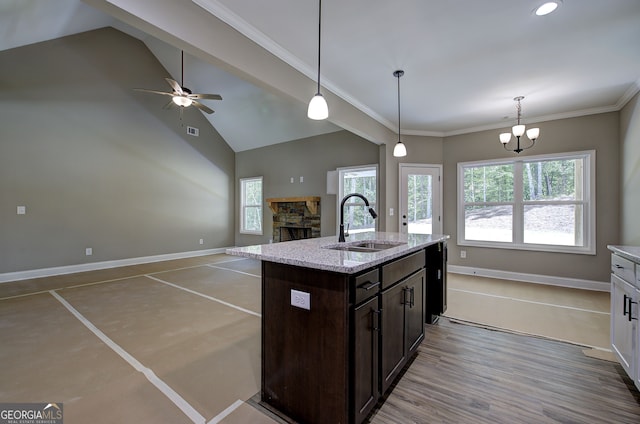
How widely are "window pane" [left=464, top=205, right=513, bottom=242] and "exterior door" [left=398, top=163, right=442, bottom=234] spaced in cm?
52

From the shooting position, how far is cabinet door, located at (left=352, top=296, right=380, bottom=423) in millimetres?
1396

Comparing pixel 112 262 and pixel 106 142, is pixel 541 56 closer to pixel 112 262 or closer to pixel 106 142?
pixel 106 142

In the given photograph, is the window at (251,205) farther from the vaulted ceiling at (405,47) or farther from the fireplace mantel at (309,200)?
the vaulted ceiling at (405,47)

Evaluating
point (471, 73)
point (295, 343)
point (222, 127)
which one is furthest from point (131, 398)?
point (222, 127)

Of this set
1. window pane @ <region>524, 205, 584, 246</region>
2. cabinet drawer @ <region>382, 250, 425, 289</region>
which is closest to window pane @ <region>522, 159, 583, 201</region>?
window pane @ <region>524, 205, 584, 246</region>

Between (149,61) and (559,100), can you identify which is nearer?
(559,100)

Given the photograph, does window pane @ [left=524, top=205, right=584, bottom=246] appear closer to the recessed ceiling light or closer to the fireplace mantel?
the recessed ceiling light

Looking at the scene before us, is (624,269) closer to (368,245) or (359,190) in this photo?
(368,245)

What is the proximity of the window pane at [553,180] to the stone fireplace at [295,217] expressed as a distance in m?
3.94

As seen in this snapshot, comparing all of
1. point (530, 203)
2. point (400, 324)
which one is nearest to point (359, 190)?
point (530, 203)

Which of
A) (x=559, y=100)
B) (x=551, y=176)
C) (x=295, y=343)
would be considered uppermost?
(x=559, y=100)

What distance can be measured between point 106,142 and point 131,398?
5447 mm

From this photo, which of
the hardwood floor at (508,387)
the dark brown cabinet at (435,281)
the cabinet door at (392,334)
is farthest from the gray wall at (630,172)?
the cabinet door at (392,334)

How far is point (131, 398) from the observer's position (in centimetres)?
A: 173
